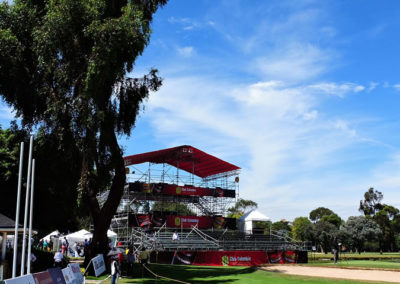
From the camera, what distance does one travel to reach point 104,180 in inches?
954

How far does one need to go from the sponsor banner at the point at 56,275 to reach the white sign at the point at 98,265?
765 centimetres

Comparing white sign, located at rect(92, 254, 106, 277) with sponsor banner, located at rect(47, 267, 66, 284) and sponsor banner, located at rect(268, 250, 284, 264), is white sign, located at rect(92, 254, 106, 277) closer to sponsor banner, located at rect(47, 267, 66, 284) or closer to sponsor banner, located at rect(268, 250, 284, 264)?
sponsor banner, located at rect(47, 267, 66, 284)

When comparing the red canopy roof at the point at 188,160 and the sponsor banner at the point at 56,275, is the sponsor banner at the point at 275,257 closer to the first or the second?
the red canopy roof at the point at 188,160

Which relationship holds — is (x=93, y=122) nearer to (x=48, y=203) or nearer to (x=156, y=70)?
(x=156, y=70)

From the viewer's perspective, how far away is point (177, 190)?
149ft

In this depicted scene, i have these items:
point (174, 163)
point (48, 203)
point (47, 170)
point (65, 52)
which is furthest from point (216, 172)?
point (65, 52)

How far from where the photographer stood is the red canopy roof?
4439cm

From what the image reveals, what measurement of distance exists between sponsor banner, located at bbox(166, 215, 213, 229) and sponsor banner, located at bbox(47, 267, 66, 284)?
3017 centimetres

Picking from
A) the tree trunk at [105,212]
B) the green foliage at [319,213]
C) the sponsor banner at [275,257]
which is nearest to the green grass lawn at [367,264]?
the sponsor banner at [275,257]

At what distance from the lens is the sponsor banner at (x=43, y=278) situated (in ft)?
34.3

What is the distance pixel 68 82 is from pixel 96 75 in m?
2.08

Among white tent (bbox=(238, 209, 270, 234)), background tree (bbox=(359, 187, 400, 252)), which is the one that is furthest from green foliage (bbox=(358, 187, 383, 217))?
white tent (bbox=(238, 209, 270, 234))

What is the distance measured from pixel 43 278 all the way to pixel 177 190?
3469 cm

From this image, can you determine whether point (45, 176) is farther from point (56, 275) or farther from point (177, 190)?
point (177, 190)
